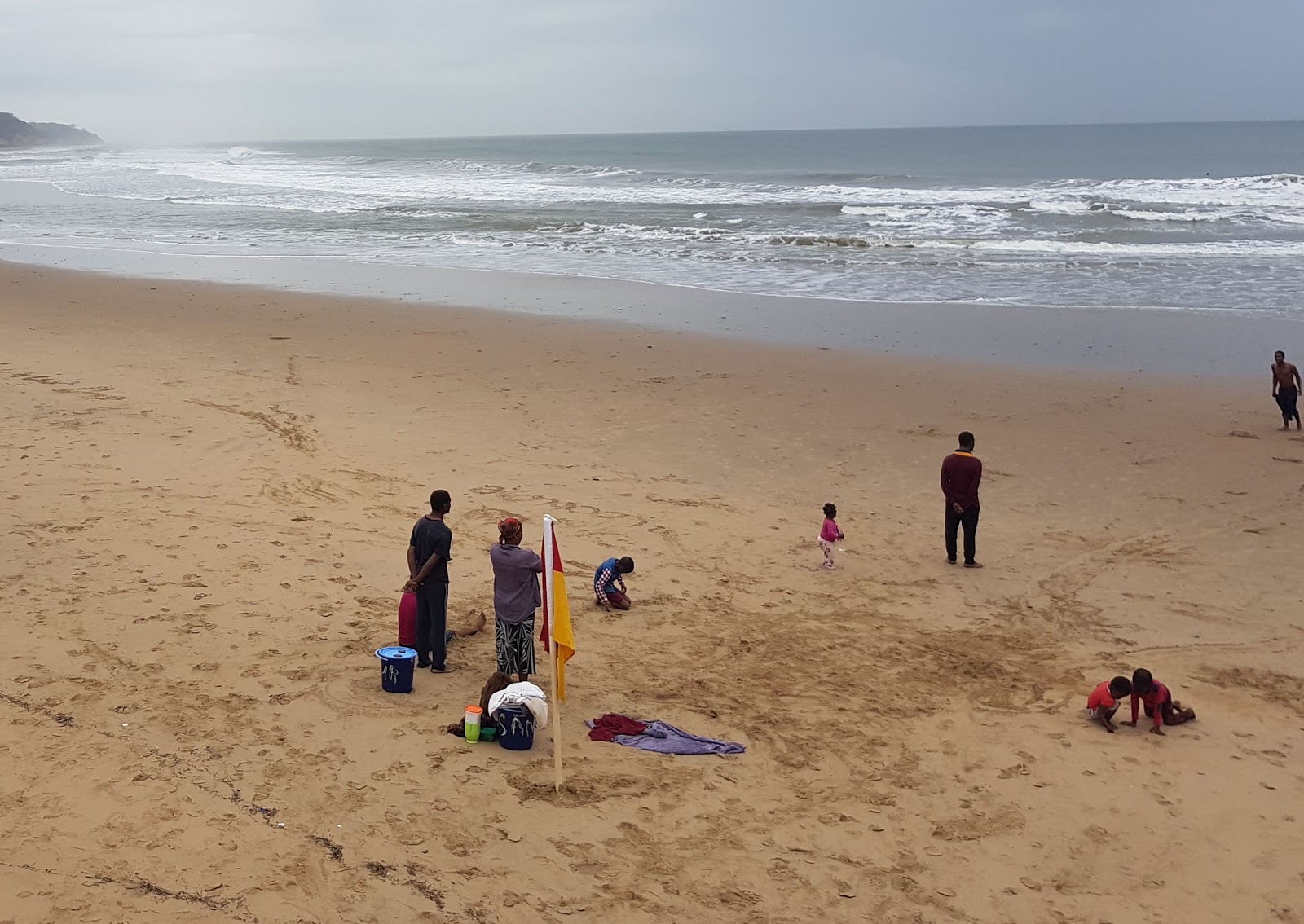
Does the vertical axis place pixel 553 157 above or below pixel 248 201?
above

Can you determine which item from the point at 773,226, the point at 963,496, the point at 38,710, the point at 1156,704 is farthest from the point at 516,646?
the point at 773,226

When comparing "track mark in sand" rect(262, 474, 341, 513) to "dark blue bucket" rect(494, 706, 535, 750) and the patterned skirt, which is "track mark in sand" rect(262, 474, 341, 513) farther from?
"dark blue bucket" rect(494, 706, 535, 750)

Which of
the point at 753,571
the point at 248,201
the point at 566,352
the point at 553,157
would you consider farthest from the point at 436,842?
the point at 553,157

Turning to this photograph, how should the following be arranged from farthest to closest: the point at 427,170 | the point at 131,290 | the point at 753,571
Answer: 1. the point at 427,170
2. the point at 131,290
3. the point at 753,571

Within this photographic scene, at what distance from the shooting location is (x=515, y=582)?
7.38m

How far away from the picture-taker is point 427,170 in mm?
75500

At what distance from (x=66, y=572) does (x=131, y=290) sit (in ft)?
52.1

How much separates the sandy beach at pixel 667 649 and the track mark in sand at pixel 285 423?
84 millimetres

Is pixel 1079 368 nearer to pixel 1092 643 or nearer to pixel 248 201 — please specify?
pixel 1092 643

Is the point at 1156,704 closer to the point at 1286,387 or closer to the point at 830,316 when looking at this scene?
the point at 1286,387

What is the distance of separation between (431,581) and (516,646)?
0.74 m

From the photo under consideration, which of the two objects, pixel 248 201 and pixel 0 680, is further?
pixel 248 201

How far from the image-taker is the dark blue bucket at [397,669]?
7.34m

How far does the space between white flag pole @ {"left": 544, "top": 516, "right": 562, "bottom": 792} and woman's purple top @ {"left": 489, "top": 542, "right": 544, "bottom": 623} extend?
0.36 m
